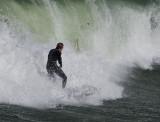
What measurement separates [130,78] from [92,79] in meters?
3.33

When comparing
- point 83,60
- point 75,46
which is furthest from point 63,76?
point 75,46

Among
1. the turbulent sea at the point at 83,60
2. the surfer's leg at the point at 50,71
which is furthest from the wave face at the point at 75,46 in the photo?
the surfer's leg at the point at 50,71

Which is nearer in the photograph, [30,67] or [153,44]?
[30,67]

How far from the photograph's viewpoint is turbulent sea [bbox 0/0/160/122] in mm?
14148

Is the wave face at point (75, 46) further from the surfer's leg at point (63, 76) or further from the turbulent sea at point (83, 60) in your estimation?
the surfer's leg at point (63, 76)

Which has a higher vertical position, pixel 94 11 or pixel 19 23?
pixel 94 11

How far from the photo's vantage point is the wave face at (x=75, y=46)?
611 inches

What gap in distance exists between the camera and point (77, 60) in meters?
19.8

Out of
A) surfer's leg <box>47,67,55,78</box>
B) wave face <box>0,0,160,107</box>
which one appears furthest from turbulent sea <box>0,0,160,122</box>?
surfer's leg <box>47,67,55,78</box>

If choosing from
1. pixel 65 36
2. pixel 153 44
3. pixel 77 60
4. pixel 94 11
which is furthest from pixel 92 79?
pixel 153 44

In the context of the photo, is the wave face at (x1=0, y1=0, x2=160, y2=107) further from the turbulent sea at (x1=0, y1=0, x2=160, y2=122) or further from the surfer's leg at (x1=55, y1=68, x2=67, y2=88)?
the surfer's leg at (x1=55, y1=68, x2=67, y2=88)

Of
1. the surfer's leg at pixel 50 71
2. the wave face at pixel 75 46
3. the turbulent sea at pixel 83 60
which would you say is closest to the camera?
the turbulent sea at pixel 83 60

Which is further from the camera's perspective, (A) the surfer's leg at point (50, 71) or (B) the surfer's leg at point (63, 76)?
(A) the surfer's leg at point (50, 71)

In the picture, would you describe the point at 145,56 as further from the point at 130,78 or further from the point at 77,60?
the point at 77,60
